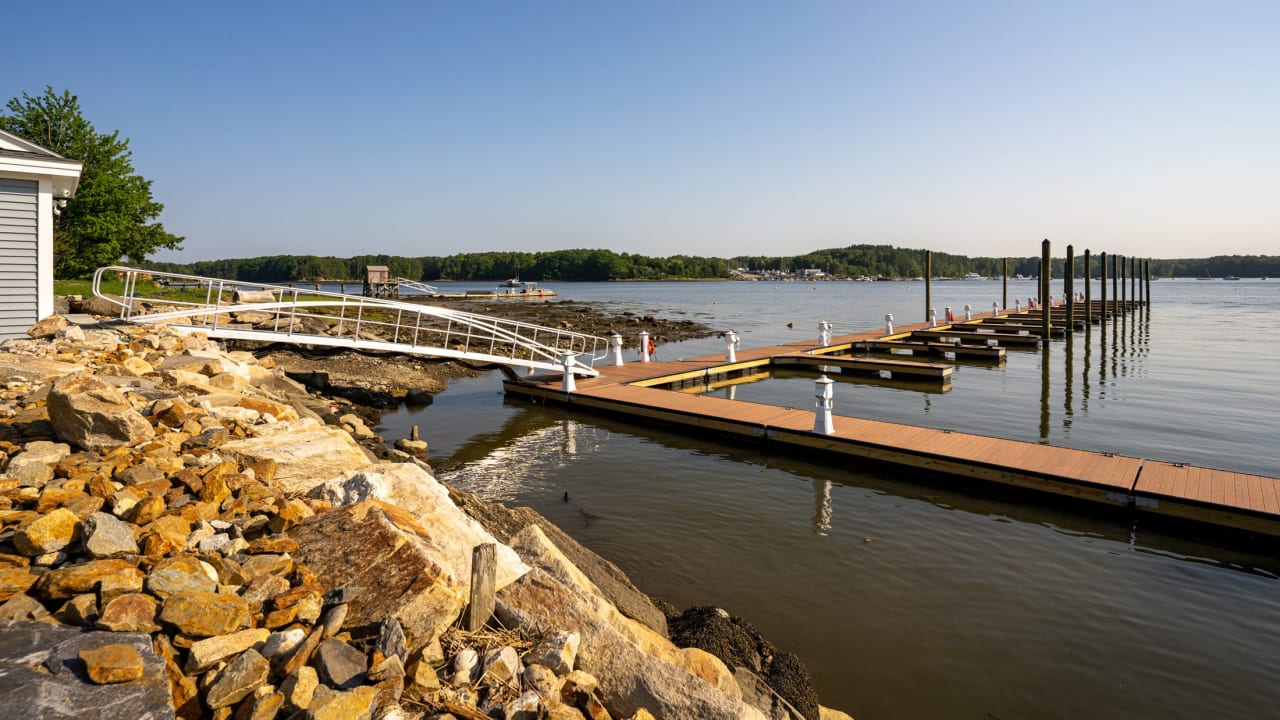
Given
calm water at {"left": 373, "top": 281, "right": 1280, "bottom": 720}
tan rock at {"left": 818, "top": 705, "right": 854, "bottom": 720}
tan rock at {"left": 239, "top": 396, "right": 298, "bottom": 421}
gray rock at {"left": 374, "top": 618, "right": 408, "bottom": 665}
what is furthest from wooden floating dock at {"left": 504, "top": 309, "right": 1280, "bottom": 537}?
gray rock at {"left": 374, "top": 618, "right": 408, "bottom": 665}

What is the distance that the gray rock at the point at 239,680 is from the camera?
9.75 feet

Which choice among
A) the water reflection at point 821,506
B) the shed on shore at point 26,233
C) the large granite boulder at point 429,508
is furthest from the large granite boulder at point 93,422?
the shed on shore at point 26,233

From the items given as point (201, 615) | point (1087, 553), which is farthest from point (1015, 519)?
point (201, 615)

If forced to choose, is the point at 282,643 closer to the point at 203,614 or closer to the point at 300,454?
the point at 203,614

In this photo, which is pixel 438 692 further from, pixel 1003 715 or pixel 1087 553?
pixel 1087 553

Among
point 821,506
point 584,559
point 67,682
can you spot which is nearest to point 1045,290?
point 821,506

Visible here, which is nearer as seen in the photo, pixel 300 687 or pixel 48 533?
pixel 300 687

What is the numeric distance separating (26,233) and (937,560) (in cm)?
1422

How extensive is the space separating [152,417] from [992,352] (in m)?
26.6

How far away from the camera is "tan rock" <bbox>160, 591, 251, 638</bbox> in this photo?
319cm

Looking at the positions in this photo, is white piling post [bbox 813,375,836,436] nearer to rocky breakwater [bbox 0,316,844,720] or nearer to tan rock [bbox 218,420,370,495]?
rocky breakwater [bbox 0,316,844,720]

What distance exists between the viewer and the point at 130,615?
317 centimetres

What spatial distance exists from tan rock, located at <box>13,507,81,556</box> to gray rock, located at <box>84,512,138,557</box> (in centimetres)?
10

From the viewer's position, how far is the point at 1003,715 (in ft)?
16.6
